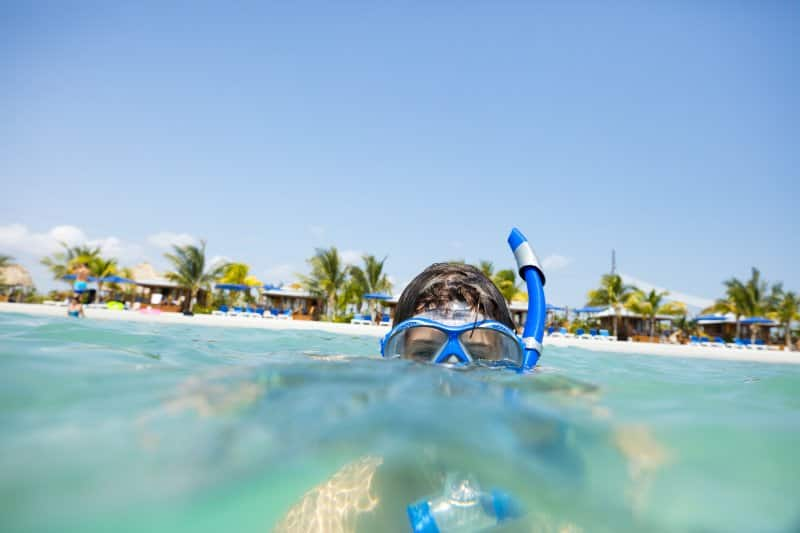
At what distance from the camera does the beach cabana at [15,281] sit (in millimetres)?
32469

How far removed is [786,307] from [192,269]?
141 ft

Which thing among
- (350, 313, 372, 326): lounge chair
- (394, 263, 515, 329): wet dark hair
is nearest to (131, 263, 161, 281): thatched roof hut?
(350, 313, 372, 326): lounge chair

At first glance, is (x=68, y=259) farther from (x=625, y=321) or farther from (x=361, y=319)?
(x=625, y=321)

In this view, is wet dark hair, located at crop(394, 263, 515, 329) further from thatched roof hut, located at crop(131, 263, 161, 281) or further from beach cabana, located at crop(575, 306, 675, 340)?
thatched roof hut, located at crop(131, 263, 161, 281)

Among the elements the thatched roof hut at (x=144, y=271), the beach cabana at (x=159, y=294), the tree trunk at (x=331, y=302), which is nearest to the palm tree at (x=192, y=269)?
the beach cabana at (x=159, y=294)

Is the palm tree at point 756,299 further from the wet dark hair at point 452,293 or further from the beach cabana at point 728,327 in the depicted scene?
the wet dark hair at point 452,293

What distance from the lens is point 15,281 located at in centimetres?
3347

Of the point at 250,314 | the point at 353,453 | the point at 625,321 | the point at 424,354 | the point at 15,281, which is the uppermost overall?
the point at 625,321

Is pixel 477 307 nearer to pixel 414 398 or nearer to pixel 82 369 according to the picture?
pixel 414 398

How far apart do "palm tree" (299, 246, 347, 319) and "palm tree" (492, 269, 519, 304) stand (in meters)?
10.8

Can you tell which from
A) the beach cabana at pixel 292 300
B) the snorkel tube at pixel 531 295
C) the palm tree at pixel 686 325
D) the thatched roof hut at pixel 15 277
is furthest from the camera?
the palm tree at pixel 686 325

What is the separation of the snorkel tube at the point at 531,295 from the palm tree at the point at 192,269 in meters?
29.3

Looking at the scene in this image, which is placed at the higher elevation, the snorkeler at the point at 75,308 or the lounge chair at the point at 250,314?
the snorkeler at the point at 75,308

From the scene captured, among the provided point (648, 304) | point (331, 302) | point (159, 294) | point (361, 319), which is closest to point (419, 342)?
point (361, 319)
